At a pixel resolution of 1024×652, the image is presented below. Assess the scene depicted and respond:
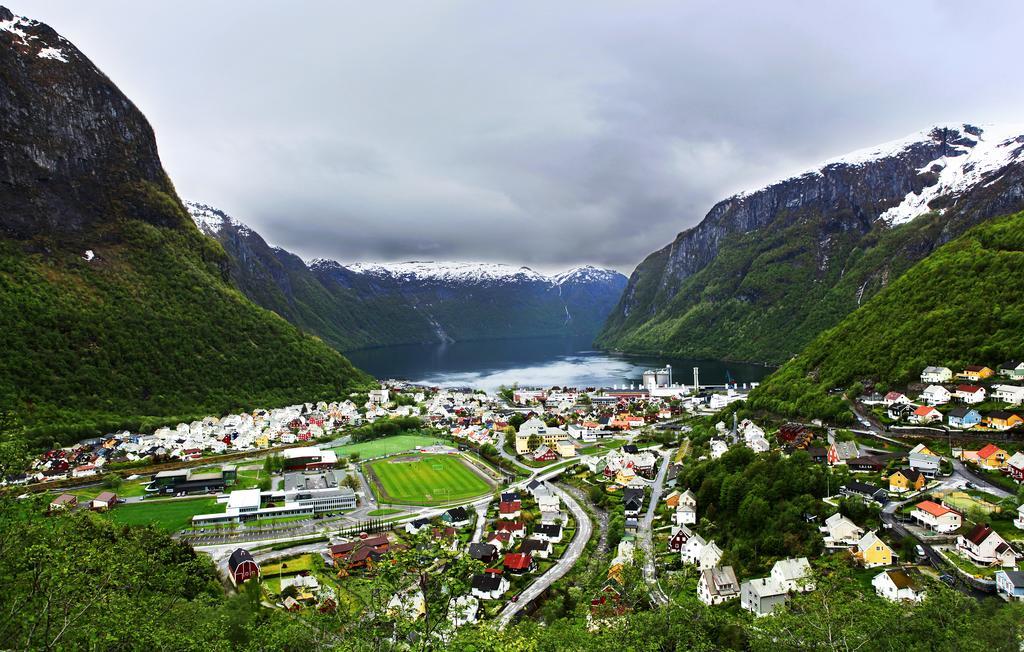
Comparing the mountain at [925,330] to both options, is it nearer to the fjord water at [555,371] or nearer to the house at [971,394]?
the house at [971,394]

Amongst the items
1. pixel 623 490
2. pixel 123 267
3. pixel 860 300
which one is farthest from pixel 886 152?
pixel 123 267

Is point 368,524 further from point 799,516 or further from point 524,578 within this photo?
point 799,516

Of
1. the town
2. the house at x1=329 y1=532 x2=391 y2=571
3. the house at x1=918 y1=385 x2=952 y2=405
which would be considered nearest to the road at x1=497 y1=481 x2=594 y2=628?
the town

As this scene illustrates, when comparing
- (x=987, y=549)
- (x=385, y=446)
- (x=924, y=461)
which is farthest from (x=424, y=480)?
(x=987, y=549)

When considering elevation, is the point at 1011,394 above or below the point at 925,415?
above

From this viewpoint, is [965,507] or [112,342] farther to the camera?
[112,342]

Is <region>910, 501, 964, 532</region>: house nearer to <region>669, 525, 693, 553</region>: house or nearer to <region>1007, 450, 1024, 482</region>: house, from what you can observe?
<region>1007, 450, 1024, 482</region>: house

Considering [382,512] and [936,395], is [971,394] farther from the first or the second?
[382,512]
